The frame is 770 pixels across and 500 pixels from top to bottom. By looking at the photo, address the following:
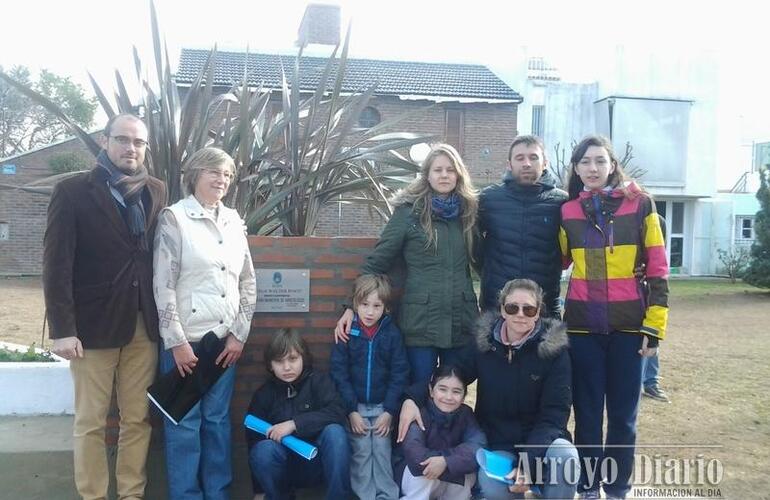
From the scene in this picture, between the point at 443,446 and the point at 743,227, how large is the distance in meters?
25.0

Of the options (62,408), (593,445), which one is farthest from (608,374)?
(62,408)

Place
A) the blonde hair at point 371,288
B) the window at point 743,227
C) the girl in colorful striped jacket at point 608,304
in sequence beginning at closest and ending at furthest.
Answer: the girl in colorful striped jacket at point 608,304, the blonde hair at point 371,288, the window at point 743,227

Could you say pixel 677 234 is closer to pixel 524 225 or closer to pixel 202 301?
pixel 524 225

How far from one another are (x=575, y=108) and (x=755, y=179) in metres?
13.1

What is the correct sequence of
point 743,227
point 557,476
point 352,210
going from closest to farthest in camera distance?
point 557,476, point 352,210, point 743,227

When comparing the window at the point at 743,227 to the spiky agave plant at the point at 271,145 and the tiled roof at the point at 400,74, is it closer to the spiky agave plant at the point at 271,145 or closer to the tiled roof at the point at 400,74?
the tiled roof at the point at 400,74

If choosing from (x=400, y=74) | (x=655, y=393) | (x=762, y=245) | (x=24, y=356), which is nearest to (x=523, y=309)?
(x=655, y=393)

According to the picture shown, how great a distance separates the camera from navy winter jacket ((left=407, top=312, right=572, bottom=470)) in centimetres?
329

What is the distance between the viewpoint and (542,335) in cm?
333

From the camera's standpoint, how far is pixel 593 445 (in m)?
3.54

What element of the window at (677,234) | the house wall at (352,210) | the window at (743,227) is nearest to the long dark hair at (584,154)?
the house wall at (352,210)

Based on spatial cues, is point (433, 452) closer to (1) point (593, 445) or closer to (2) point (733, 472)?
(1) point (593, 445)

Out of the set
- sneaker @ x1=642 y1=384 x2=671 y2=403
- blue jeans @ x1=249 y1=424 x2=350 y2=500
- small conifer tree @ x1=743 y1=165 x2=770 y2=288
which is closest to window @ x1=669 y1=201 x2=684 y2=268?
small conifer tree @ x1=743 y1=165 x2=770 y2=288

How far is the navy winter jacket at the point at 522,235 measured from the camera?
362 cm
